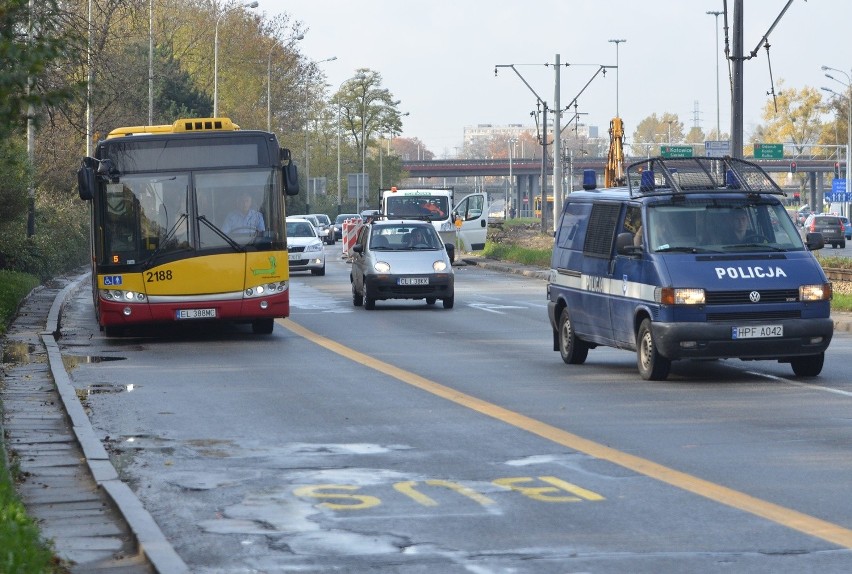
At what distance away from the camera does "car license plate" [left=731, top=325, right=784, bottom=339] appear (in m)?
15.1

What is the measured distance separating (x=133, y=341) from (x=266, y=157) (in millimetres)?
3226

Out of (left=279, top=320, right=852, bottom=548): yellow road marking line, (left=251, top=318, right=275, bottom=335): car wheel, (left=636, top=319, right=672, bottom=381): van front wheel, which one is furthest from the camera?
(left=251, top=318, right=275, bottom=335): car wheel

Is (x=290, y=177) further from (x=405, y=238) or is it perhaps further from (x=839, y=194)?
(x=839, y=194)

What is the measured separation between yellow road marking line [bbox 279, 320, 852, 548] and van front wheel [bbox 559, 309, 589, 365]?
6.86 feet

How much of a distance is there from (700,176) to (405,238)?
1325 cm

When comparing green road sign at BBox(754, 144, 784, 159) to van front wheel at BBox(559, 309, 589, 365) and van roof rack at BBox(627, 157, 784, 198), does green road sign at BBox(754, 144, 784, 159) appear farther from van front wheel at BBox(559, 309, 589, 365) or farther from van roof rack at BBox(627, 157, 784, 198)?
van roof rack at BBox(627, 157, 784, 198)

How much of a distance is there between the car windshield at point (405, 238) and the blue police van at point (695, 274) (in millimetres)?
11878

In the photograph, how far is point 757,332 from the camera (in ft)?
49.6

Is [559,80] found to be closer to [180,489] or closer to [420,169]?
[180,489]

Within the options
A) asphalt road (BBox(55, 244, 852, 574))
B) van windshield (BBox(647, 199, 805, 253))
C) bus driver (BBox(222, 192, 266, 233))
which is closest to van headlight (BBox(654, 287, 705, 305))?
van windshield (BBox(647, 199, 805, 253))

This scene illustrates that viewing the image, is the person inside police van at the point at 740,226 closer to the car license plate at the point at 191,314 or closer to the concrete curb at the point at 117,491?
the concrete curb at the point at 117,491

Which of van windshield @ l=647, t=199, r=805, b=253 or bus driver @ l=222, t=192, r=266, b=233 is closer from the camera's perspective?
van windshield @ l=647, t=199, r=805, b=253

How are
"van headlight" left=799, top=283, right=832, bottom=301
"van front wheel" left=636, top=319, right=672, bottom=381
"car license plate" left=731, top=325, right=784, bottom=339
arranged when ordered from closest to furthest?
"car license plate" left=731, top=325, right=784, bottom=339, "van headlight" left=799, top=283, right=832, bottom=301, "van front wheel" left=636, top=319, right=672, bottom=381

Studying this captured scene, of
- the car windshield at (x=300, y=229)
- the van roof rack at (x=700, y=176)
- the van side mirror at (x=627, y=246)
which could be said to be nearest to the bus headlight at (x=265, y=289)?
the van roof rack at (x=700, y=176)
